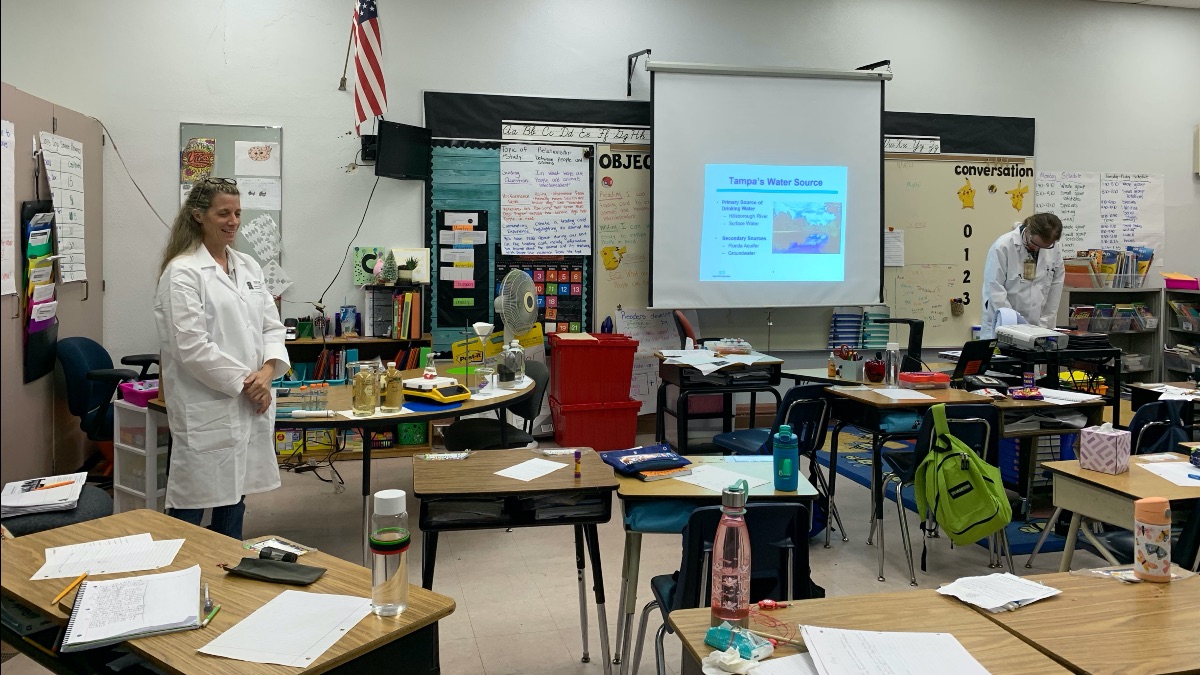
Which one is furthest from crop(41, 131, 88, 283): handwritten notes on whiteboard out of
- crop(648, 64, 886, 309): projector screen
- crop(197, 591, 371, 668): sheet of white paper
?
crop(197, 591, 371, 668): sheet of white paper

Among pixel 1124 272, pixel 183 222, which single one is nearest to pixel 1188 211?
pixel 1124 272

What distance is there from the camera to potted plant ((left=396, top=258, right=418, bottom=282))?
6648 millimetres

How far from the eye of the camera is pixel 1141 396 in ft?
17.0

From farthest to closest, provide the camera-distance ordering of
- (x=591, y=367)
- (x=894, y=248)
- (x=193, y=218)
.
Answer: (x=894, y=248), (x=591, y=367), (x=193, y=218)

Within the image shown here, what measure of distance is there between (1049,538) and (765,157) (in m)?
3.60

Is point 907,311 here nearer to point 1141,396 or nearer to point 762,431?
point 1141,396

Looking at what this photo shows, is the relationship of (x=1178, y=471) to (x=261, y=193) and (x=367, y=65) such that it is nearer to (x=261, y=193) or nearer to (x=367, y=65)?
(x=367, y=65)

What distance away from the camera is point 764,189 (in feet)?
23.6

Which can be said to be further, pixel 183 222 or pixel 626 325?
pixel 626 325

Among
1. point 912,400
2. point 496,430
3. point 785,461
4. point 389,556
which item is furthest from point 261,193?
point 389,556

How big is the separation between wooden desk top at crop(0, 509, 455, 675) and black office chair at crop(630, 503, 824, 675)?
2.35ft

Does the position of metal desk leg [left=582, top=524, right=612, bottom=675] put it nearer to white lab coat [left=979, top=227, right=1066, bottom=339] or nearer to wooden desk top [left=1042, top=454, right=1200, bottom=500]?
wooden desk top [left=1042, top=454, right=1200, bottom=500]

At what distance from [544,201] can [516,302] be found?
6.89ft

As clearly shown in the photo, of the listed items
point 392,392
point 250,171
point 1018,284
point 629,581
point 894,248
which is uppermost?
point 250,171
